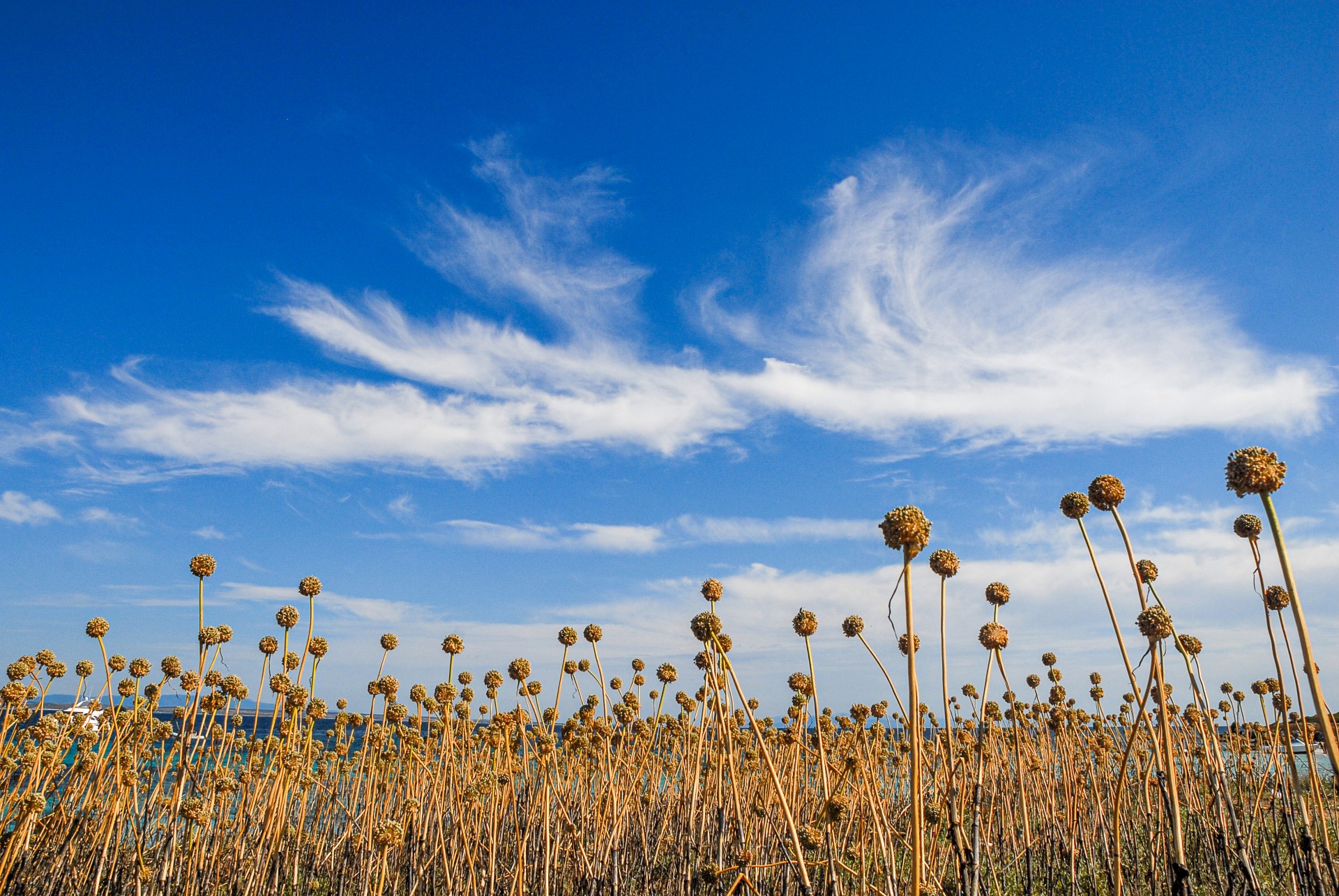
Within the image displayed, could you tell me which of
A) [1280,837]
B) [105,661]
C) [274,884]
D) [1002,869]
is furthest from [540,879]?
[1280,837]

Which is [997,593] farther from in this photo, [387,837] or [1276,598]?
[387,837]

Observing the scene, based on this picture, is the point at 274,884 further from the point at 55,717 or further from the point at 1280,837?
the point at 1280,837

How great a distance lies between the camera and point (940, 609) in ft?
8.67

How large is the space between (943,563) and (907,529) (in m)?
1.65

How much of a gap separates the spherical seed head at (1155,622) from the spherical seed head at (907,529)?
4.94 ft

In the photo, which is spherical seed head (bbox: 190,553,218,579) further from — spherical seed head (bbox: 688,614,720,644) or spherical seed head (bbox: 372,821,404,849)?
spherical seed head (bbox: 688,614,720,644)

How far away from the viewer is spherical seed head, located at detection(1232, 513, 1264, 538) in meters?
4.25

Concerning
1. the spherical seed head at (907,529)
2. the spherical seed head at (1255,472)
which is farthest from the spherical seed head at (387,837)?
the spherical seed head at (1255,472)

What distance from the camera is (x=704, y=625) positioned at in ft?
10.0

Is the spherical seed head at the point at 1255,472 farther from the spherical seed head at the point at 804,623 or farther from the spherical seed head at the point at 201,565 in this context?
the spherical seed head at the point at 201,565

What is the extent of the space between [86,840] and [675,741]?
705 centimetres

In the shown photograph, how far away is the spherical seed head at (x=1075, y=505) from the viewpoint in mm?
3869

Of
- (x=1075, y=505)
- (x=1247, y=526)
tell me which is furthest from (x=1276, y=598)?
(x=1075, y=505)

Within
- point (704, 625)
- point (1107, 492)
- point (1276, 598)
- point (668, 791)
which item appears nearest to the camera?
point (704, 625)
